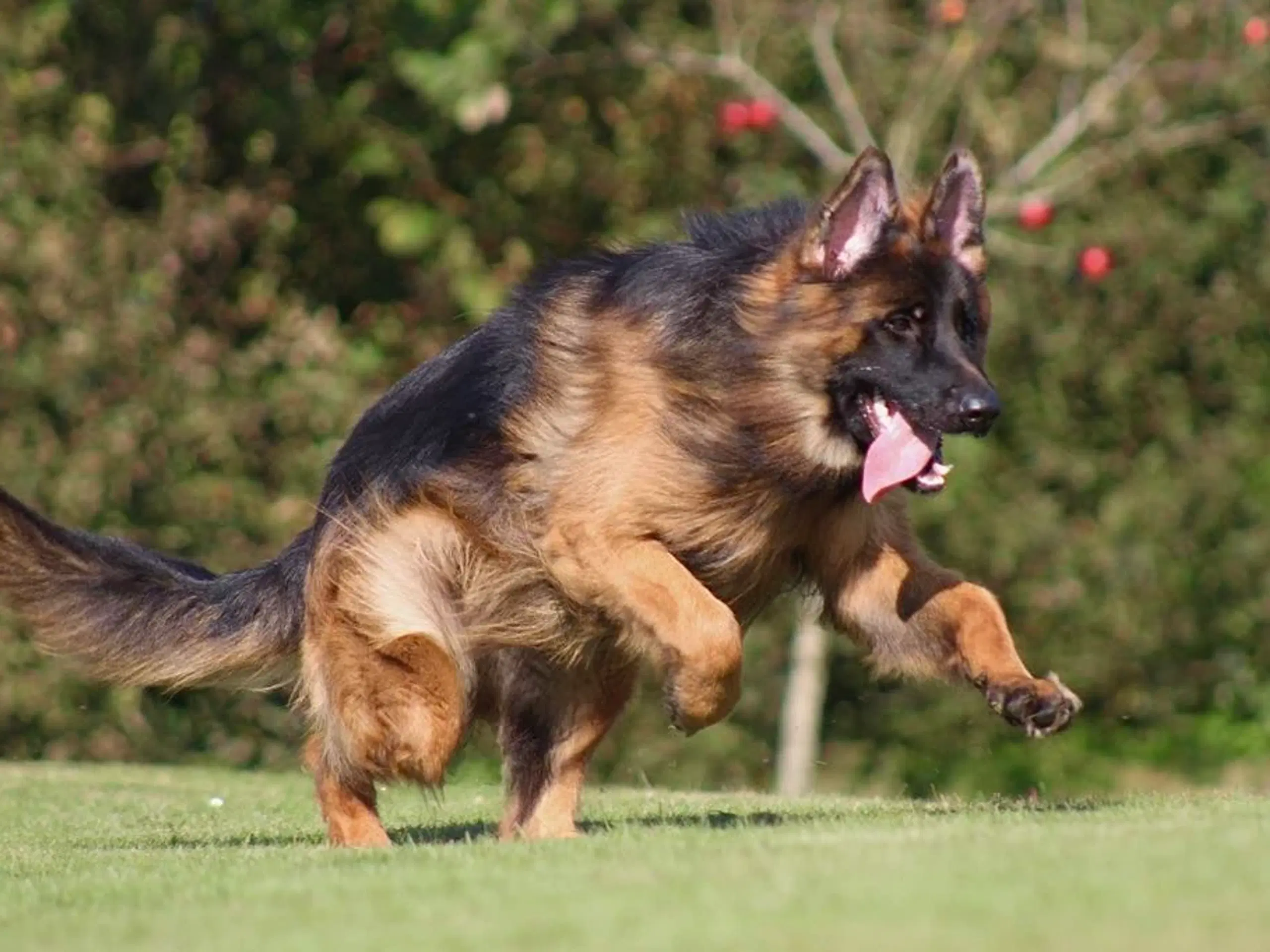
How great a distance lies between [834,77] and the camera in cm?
1499

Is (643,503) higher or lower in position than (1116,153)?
higher

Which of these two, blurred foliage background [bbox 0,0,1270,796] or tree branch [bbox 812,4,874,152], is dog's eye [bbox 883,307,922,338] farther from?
tree branch [bbox 812,4,874,152]

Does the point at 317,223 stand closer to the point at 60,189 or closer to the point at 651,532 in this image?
the point at 60,189

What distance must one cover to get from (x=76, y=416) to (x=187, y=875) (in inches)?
362

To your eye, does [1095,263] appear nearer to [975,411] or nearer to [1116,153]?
[1116,153]

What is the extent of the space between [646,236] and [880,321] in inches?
290

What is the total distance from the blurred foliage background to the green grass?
7652 millimetres

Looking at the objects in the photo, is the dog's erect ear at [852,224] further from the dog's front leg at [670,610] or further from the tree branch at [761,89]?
the tree branch at [761,89]

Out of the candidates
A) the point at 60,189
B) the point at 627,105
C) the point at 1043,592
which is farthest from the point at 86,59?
the point at 1043,592

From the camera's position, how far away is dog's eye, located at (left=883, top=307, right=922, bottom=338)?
7461 mm

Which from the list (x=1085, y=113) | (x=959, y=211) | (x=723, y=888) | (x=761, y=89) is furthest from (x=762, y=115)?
(x=723, y=888)

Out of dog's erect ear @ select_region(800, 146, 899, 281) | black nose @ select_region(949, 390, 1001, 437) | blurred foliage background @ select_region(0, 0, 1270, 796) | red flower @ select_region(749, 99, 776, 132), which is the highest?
dog's erect ear @ select_region(800, 146, 899, 281)

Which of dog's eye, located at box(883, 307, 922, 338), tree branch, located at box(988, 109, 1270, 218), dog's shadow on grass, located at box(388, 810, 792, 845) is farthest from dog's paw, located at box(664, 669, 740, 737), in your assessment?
tree branch, located at box(988, 109, 1270, 218)

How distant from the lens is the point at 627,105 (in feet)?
54.5
